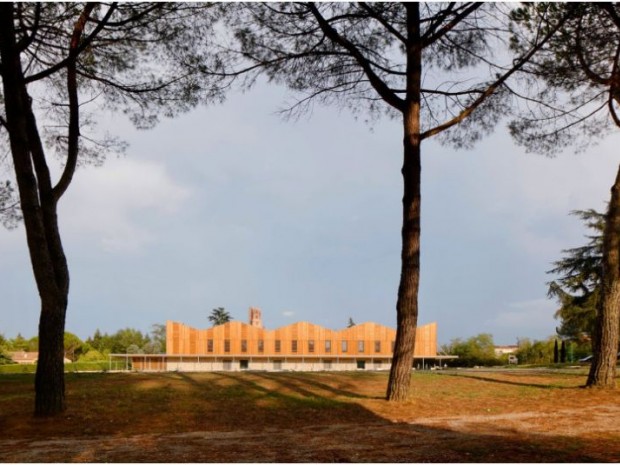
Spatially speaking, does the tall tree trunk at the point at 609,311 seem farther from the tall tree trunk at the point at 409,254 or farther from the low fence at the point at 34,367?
the low fence at the point at 34,367

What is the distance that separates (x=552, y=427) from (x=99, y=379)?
9.91m

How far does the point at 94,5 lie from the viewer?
10125 millimetres

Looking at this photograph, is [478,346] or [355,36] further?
[478,346]

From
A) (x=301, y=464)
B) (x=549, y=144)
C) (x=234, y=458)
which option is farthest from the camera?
(x=549, y=144)

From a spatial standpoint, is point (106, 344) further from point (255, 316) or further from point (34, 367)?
point (34, 367)

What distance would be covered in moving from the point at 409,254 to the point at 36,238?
233 inches

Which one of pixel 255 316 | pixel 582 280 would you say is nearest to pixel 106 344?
pixel 255 316

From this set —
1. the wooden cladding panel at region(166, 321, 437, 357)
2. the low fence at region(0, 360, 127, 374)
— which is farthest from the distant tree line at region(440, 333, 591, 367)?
the low fence at region(0, 360, 127, 374)

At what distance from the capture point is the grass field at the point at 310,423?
18.1 ft

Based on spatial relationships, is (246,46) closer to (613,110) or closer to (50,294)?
(50,294)

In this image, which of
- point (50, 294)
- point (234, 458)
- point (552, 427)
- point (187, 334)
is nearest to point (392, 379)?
Result: point (552, 427)

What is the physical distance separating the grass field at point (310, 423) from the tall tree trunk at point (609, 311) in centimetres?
56

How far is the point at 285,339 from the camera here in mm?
49062

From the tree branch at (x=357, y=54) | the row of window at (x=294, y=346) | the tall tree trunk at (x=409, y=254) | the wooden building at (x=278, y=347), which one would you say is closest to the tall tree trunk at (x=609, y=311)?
the tall tree trunk at (x=409, y=254)
